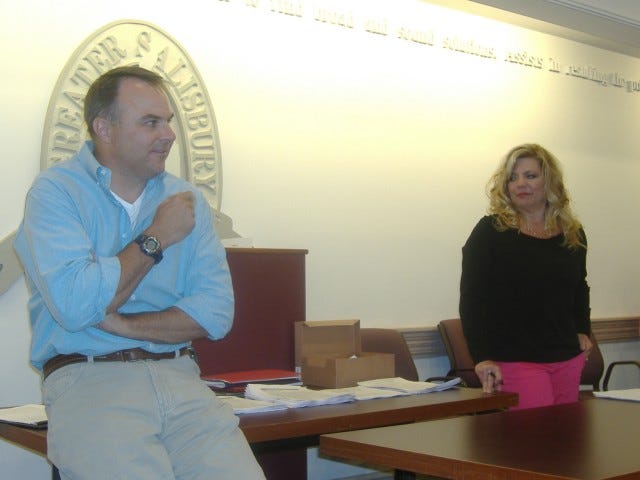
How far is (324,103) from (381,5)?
0.73 metres

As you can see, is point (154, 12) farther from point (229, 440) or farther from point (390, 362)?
point (229, 440)

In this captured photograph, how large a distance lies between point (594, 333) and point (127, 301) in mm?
4608

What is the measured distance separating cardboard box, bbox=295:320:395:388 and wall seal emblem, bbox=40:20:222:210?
1.01 meters

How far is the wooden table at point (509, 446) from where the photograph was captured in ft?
6.60

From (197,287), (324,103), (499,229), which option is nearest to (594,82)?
(324,103)

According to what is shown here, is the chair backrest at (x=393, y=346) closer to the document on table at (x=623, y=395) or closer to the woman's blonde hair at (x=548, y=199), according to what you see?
the woman's blonde hair at (x=548, y=199)

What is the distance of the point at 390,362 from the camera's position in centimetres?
365

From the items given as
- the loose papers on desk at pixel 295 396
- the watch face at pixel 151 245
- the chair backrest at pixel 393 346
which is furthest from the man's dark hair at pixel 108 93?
the chair backrest at pixel 393 346

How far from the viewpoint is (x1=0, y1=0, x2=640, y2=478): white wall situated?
13.1 ft

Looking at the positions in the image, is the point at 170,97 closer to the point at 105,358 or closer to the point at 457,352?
the point at 457,352

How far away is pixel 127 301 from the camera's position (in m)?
→ 2.36

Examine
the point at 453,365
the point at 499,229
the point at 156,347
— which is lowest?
the point at 453,365

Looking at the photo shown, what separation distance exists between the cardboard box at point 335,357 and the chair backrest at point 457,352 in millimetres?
1381

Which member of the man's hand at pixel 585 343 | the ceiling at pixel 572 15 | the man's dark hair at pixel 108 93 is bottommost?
the man's hand at pixel 585 343
